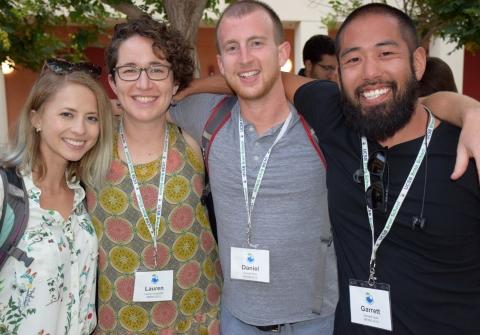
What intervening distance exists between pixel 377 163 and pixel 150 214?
3.95 ft

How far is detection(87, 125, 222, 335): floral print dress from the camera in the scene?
2490 mm

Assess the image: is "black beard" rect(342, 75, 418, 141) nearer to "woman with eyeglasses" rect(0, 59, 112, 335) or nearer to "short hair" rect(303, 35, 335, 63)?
"woman with eyeglasses" rect(0, 59, 112, 335)

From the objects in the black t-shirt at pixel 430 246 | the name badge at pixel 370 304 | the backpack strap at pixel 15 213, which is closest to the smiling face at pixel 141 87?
the backpack strap at pixel 15 213

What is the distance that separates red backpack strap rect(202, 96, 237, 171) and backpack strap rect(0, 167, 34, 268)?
930 mm

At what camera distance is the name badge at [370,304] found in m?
1.99

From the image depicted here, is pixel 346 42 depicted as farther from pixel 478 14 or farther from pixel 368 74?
pixel 478 14

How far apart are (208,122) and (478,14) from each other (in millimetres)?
2229

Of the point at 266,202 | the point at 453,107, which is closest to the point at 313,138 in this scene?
the point at 266,202

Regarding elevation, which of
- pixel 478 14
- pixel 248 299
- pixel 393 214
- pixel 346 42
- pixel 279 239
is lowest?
pixel 248 299

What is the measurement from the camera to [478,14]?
3410 mm

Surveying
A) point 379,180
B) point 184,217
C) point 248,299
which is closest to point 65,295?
point 184,217

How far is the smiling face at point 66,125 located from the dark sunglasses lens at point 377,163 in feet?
4.64

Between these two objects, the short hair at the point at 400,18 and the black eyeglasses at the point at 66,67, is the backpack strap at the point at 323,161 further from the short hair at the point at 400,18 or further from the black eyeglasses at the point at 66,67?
the black eyeglasses at the point at 66,67

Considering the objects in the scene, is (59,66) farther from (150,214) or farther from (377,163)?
(377,163)
